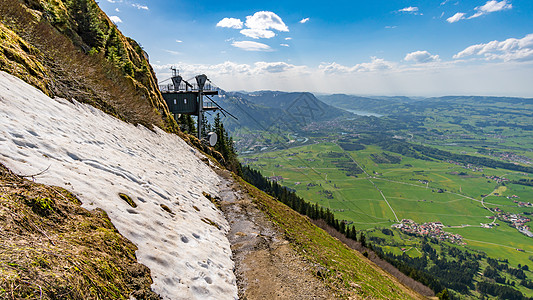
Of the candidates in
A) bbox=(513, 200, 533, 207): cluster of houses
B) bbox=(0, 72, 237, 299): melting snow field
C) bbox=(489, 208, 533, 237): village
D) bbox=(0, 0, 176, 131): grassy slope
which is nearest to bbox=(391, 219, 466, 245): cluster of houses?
bbox=(489, 208, 533, 237): village

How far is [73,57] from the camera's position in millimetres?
15859

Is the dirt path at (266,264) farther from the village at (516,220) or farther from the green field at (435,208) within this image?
the village at (516,220)

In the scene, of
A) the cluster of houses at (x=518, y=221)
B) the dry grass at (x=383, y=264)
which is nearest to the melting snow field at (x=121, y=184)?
the dry grass at (x=383, y=264)

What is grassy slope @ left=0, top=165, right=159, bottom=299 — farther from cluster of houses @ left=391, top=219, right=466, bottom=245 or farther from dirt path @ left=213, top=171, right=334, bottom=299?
cluster of houses @ left=391, top=219, right=466, bottom=245

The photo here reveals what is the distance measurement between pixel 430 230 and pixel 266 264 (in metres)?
169

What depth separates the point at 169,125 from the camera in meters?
27.4

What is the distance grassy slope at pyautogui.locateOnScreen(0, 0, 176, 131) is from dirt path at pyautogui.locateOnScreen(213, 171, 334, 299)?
11822 millimetres

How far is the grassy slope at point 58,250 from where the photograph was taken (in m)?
3.05

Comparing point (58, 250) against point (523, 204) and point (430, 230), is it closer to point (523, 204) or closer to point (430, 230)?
point (430, 230)

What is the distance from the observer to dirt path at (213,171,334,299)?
836cm

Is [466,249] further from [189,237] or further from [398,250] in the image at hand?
[189,237]

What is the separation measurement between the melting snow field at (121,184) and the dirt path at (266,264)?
0.63m

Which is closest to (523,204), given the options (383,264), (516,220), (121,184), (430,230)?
(516,220)

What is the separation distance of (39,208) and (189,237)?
15.7 ft
